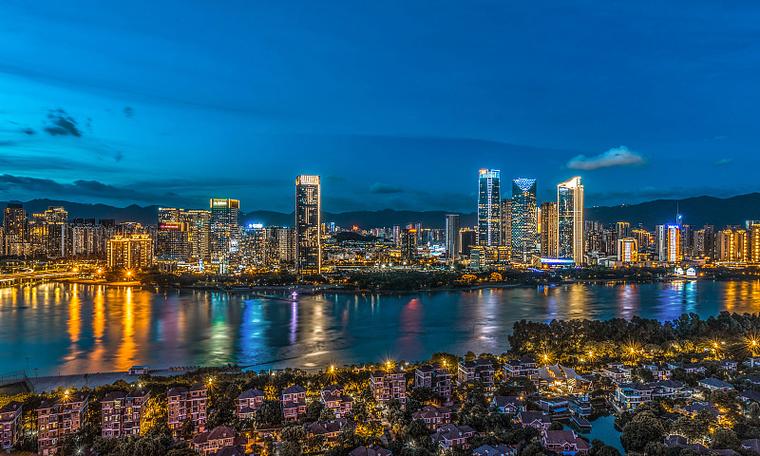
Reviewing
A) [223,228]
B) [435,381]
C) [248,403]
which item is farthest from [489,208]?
[248,403]

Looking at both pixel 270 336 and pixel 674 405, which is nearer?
pixel 674 405

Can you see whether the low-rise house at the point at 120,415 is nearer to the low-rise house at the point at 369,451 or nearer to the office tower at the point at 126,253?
the low-rise house at the point at 369,451

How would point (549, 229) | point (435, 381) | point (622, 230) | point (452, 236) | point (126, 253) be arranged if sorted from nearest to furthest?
1. point (435, 381)
2. point (126, 253)
3. point (549, 229)
4. point (622, 230)
5. point (452, 236)

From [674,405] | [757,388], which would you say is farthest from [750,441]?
[757,388]

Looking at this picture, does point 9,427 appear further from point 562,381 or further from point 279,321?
point 279,321

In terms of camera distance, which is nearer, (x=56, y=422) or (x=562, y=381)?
(x=56, y=422)

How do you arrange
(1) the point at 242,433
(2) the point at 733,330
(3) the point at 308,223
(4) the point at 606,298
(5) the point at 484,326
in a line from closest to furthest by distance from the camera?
(1) the point at 242,433, (2) the point at 733,330, (5) the point at 484,326, (4) the point at 606,298, (3) the point at 308,223

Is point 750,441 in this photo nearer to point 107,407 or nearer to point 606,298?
point 107,407
